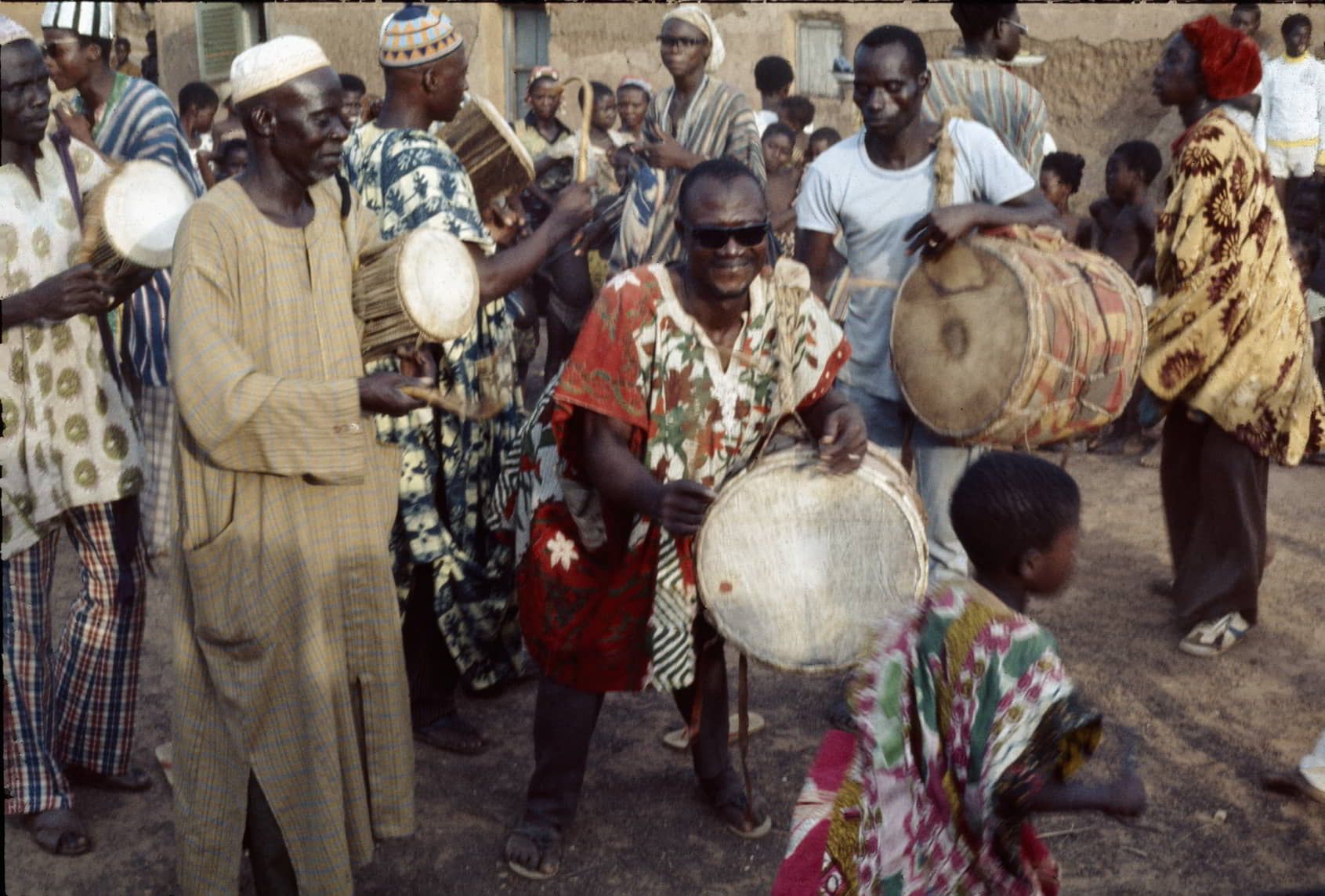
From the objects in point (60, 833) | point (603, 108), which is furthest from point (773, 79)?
point (60, 833)

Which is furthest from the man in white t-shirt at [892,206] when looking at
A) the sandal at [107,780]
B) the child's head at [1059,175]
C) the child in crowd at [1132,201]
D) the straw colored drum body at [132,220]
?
the child's head at [1059,175]

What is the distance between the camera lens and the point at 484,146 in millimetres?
3971

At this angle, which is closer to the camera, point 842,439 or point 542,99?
point 842,439

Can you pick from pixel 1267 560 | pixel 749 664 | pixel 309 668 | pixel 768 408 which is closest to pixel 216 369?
pixel 309 668

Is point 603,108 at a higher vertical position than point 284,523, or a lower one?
higher

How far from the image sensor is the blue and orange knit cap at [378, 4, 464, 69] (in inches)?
145

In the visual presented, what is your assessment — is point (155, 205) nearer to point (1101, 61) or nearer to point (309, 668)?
point (309, 668)

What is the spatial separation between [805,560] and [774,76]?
8.10 metres

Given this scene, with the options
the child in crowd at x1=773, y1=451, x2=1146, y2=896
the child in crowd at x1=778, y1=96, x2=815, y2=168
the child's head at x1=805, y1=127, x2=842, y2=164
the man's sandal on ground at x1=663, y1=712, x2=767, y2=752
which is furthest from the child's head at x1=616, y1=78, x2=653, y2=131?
the child in crowd at x1=773, y1=451, x2=1146, y2=896

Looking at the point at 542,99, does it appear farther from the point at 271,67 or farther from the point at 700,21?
the point at 271,67

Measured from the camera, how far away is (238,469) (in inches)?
106

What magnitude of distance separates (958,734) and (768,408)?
117 cm

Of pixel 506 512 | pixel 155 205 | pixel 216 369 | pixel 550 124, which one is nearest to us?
pixel 216 369

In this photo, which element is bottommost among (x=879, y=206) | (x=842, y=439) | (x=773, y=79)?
(x=842, y=439)
